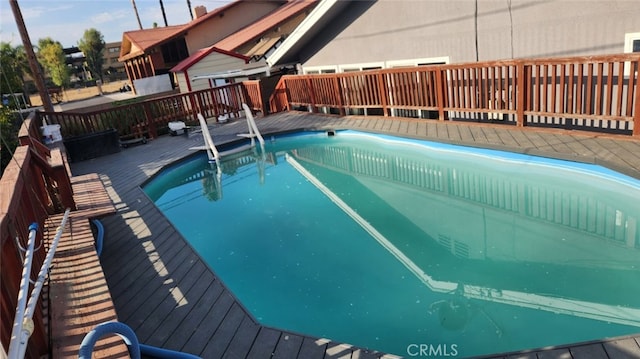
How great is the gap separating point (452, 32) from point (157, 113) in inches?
347

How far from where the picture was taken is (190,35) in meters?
25.7

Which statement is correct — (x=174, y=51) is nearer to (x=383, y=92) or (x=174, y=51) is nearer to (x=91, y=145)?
(x=91, y=145)

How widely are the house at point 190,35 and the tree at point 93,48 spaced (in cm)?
3463

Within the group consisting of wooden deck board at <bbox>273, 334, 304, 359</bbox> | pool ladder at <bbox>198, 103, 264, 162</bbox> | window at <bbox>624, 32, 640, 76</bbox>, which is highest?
window at <bbox>624, 32, 640, 76</bbox>

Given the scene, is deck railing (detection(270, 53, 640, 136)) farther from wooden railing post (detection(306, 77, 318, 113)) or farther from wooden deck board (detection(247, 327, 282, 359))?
wooden deck board (detection(247, 327, 282, 359))

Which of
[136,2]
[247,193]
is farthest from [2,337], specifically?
[136,2]

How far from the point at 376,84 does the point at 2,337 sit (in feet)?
30.2

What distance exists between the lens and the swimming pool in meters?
3.52

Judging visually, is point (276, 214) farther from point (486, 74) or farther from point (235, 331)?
point (486, 74)

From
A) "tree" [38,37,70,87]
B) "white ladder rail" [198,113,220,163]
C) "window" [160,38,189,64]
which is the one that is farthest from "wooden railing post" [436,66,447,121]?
"tree" [38,37,70,87]

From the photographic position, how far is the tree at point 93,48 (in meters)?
56.9

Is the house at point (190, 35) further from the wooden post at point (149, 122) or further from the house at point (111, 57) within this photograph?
the house at point (111, 57)

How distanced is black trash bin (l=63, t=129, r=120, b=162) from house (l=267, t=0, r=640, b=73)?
576cm

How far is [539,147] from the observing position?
6.58 m
